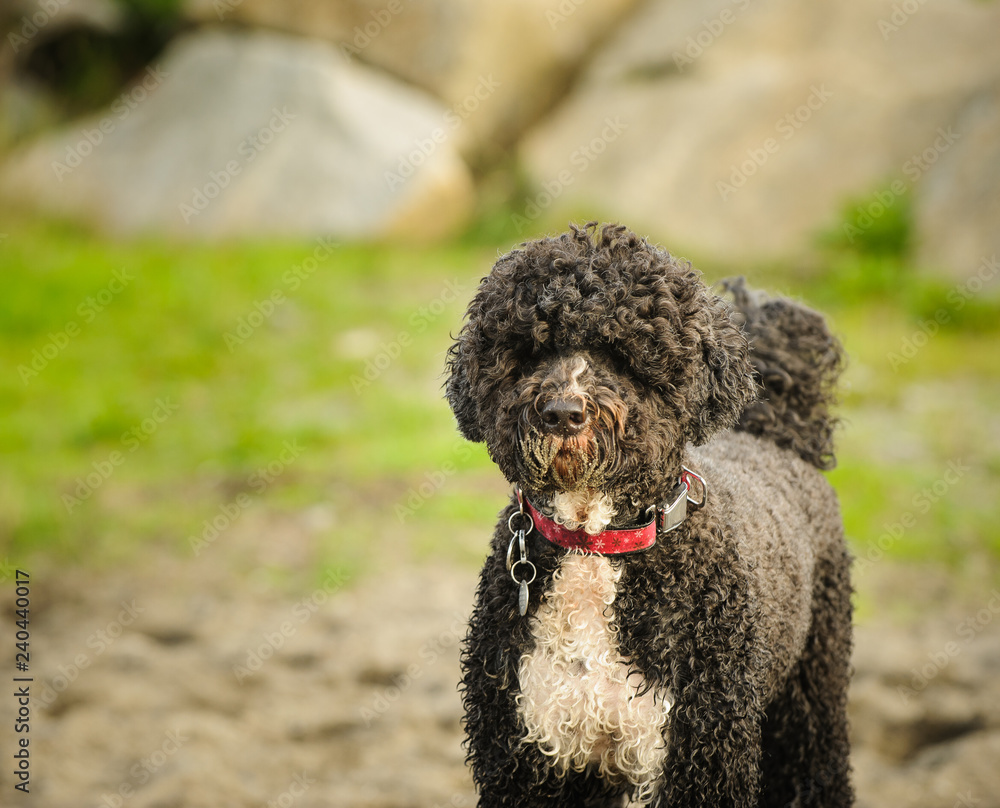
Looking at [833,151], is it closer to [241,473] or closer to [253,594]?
[241,473]

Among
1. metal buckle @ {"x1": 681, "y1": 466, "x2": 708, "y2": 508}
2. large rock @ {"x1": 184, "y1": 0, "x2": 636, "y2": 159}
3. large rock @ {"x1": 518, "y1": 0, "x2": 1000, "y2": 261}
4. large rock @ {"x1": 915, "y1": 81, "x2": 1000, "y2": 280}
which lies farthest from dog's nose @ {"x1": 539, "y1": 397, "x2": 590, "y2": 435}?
large rock @ {"x1": 184, "y1": 0, "x2": 636, "y2": 159}

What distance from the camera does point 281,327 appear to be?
29.8 ft

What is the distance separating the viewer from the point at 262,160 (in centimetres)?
1121

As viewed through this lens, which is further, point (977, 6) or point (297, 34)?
point (297, 34)

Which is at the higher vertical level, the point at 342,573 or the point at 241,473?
the point at 241,473

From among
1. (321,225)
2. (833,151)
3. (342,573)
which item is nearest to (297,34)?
(321,225)

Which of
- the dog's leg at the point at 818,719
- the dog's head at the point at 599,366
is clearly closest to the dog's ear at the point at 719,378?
the dog's head at the point at 599,366

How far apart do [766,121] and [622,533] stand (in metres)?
9.52

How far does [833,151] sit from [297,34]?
6.83 m

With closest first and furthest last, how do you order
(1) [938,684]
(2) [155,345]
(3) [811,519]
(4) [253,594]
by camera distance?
1. (3) [811,519]
2. (1) [938,684]
3. (4) [253,594]
4. (2) [155,345]

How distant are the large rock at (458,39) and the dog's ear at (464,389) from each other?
33.3 feet

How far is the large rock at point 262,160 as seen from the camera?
11016 millimetres

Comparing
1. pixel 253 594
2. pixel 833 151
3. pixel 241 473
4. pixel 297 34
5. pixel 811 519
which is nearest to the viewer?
pixel 811 519

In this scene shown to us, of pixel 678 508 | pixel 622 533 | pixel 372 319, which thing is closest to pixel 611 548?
pixel 622 533
